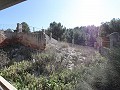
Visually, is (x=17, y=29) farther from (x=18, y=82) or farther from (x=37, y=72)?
(x=18, y=82)

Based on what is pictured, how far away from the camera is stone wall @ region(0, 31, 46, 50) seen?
21078 millimetres

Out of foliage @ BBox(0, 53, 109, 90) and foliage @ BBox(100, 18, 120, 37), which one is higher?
foliage @ BBox(100, 18, 120, 37)

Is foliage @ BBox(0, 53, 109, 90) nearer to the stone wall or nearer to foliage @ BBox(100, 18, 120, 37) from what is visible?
the stone wall

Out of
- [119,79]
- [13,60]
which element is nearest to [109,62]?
[119,79]

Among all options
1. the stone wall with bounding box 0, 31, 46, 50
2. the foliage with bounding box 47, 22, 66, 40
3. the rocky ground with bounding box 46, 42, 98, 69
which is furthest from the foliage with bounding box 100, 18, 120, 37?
the stone wall with bounding box 0, 31, 46, 50

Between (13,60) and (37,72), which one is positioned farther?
(13,60)

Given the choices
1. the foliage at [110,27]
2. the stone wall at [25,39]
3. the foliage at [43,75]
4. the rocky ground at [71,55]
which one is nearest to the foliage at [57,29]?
the foliage at [110,27]

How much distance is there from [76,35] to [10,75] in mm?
29595

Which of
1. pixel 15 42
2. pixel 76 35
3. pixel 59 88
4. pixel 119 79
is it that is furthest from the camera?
pixel 76 35

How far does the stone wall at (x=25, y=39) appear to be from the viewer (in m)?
21.1

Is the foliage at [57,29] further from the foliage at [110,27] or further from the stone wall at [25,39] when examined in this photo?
the stone wall at [25,39]

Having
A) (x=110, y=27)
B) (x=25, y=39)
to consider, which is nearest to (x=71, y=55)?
(x=25, y=39)

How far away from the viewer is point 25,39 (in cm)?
2184

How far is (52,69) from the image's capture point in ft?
53.9
